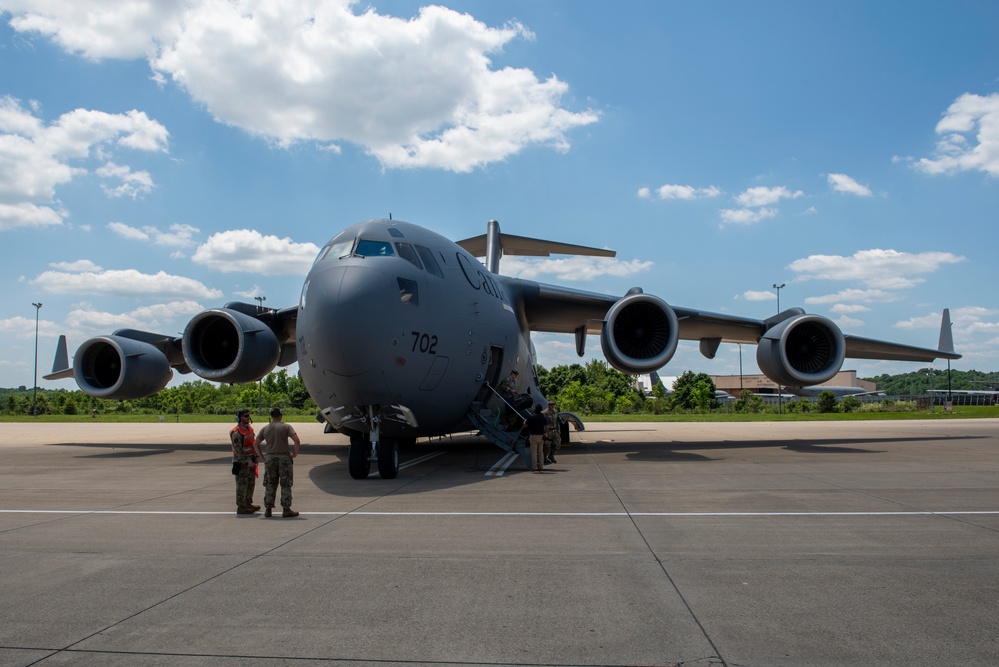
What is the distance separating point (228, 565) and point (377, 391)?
551cm

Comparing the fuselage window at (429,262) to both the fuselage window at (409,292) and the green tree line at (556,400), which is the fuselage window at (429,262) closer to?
the fuselage window at (409,292)

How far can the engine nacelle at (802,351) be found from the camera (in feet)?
56.4

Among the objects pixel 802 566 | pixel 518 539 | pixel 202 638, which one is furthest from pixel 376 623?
pixel 802 566

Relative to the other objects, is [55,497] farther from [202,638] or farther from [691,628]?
[691,628]

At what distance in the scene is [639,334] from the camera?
16.9 metres

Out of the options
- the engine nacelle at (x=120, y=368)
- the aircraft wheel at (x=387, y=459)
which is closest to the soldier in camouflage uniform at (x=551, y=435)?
the aircraft wheel at (x=387, y=459)

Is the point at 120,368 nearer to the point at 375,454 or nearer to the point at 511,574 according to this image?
the point at 375,454

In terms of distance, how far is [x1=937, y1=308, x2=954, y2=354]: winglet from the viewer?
20922 mm

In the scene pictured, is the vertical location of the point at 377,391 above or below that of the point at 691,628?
above

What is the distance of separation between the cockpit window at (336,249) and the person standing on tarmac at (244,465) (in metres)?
3.36

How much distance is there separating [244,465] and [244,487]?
10.2 inches

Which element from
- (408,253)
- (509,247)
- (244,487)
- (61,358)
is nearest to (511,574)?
(244,487)

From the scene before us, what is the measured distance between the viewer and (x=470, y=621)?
412 centimetres

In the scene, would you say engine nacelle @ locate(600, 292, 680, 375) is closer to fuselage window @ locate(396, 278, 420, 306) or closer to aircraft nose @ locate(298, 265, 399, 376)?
fuselage window @ locate(396, 278, 420, 306)
